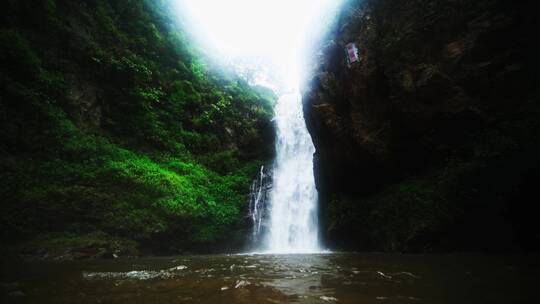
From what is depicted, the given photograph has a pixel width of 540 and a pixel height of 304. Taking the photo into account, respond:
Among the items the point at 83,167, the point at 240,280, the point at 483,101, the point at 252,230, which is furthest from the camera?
the point at 252,230

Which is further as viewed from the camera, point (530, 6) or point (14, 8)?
point (14, 8)

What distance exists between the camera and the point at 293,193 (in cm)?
1448

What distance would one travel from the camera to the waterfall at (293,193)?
42.2ft

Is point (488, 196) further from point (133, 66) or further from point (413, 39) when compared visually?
point (133, 66)

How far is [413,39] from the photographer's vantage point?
27.6ft

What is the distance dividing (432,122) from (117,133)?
12668mm

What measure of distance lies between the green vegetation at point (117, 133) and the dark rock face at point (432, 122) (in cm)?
655

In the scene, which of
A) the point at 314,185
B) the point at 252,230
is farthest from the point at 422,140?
the point at 252,230

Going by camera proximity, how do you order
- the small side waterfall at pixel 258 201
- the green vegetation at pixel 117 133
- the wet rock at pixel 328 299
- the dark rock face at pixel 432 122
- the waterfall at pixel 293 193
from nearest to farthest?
the wet rock at pixel 328 299
the dark rock face at pixel 432 122
the green vegetation at pixel 117 133
the waterfall at pixel 293 193
the small side waterfall at pixel 258 201

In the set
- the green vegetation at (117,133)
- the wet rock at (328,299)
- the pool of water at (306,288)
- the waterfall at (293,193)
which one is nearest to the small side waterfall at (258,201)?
the waterfall at (293,193)

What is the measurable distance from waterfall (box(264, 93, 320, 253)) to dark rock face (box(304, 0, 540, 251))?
1.90 meters

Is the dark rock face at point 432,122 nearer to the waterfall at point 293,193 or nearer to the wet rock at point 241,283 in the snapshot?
the waterfall at point 293,193

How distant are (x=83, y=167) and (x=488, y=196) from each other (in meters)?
12.4

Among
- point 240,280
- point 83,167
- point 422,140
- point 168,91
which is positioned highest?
point 168,91
